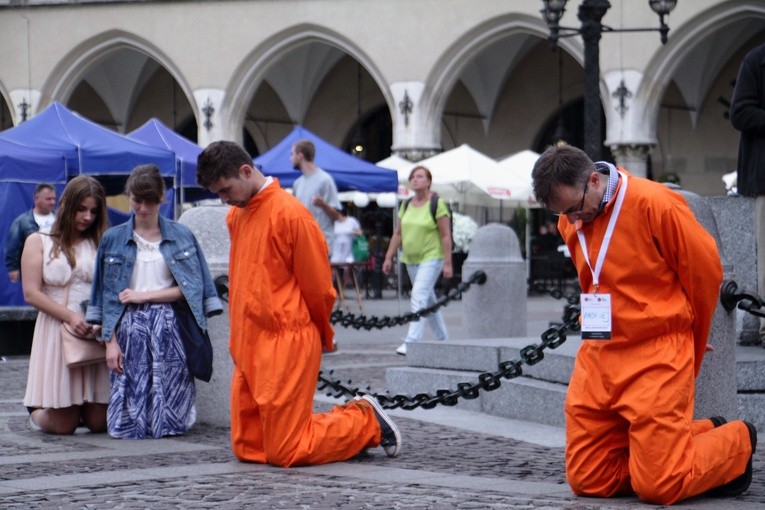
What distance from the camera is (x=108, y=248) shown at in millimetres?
7879

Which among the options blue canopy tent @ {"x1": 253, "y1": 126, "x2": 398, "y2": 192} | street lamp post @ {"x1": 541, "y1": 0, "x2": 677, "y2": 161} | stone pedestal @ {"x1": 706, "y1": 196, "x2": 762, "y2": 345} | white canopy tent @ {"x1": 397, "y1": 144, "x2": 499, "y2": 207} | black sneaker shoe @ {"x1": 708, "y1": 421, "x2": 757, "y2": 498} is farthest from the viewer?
white canopy tent @ {"x1": 397, "y1": 144, "x2": 499, "y2": 207}

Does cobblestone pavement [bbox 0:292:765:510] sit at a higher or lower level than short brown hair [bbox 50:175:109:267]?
lower

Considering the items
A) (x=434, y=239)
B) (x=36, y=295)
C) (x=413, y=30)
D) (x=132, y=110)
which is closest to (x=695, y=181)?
(x=413, y=30)

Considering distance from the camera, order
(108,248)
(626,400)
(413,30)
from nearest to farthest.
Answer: (626,400) < (108,248) < (413,30)

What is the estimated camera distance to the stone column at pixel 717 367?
21.4 ft

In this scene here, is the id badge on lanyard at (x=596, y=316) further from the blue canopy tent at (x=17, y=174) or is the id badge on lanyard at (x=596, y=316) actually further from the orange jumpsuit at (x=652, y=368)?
the blue canopy tent at (x=17, y=174)

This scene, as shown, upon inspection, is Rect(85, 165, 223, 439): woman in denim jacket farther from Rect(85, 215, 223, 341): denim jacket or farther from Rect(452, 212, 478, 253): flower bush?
Rect(452, 212, 478, 253): flower bush

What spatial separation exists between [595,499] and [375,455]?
169 centimetres

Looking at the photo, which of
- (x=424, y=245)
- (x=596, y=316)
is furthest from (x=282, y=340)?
(x=424, y=245)

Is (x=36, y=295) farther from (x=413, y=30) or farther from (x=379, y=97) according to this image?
(x=379, y=97)

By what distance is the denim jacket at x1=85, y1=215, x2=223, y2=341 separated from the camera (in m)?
7.86

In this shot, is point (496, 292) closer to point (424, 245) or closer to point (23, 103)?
point (424, 245)

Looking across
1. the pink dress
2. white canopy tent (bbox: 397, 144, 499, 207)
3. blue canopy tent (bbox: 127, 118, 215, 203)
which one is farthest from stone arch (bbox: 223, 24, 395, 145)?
the pink dress

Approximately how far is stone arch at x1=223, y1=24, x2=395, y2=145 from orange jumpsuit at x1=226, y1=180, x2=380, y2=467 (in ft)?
70.1
